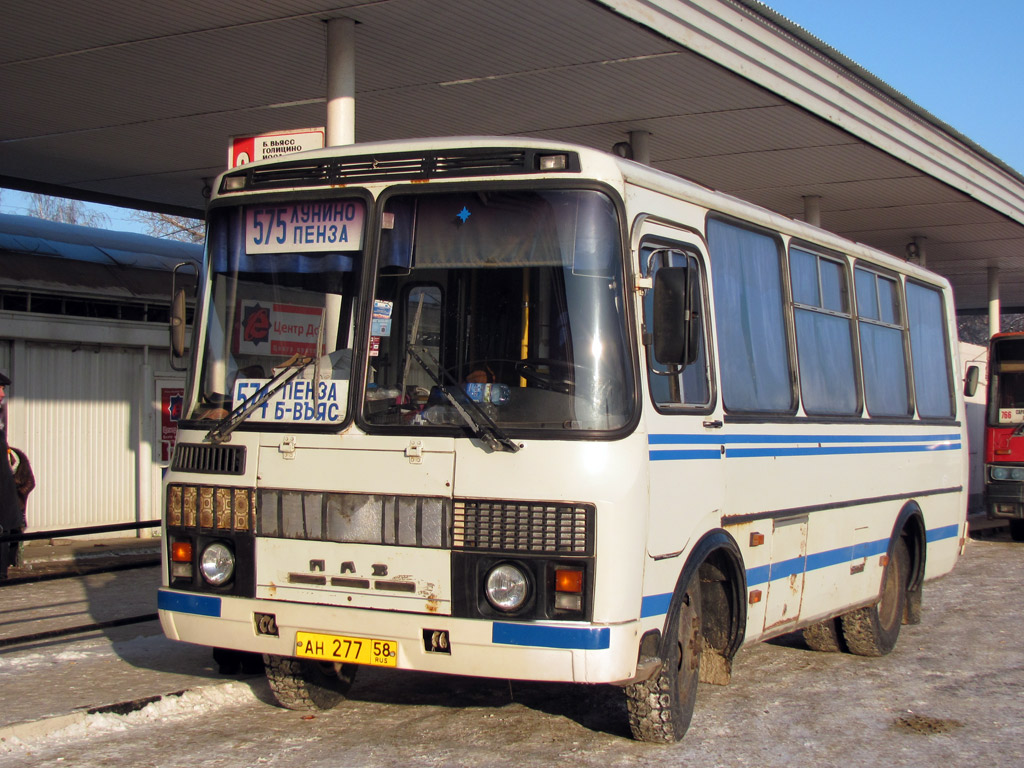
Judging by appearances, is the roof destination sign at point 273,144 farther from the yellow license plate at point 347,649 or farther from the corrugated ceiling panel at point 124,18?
the yellow license plate at point 347,649

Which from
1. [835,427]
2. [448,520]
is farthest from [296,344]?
[835,427]

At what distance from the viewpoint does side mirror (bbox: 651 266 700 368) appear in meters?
5.72

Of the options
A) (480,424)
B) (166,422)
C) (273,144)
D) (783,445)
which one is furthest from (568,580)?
(166,422)

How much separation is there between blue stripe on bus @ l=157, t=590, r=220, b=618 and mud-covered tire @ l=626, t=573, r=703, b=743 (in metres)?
2.14

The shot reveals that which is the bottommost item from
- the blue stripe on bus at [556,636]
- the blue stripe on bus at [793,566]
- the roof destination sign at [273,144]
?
the blue stripe on bus at [556,636]

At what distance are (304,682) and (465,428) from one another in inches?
83.1

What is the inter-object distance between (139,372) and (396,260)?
10.8 meters

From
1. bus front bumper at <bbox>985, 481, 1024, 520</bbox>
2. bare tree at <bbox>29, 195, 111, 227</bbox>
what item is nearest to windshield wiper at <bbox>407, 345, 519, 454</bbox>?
bus front bumper at <bbox>985, 481, 1024, 520</bbox>

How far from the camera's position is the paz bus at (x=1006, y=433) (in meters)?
19.1

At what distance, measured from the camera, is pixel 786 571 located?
7.54 meters

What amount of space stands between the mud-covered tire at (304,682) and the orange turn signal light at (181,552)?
84cm

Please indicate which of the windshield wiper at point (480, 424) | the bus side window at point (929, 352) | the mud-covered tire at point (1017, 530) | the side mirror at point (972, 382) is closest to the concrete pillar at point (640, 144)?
→ the bus side window at point (929, 352)

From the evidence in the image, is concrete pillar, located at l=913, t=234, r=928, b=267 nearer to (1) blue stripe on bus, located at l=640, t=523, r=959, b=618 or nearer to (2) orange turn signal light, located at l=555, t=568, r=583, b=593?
(1) blue stripe on bus, located at l=640, t=523, r=959, b=618

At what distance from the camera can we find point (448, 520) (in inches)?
222
